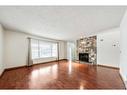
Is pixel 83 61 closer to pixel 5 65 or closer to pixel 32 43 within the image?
pixel 32 43

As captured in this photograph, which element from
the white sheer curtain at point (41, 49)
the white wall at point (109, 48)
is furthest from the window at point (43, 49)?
the white wall at point (109, 48)

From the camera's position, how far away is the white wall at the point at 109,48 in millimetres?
6470

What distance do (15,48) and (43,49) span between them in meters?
2.76

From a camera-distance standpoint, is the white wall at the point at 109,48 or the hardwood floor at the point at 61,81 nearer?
the hardwood floor at the point at 61,81

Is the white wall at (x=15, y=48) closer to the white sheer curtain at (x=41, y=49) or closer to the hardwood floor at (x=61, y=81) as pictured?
the white sheer curtain at (x=41, y=49)

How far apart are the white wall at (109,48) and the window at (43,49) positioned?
3.86 metres

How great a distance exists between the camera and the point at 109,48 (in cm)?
688

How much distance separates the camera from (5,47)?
18.7 ft

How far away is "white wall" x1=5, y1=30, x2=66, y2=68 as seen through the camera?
5859 millimetres

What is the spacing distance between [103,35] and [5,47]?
5.61m

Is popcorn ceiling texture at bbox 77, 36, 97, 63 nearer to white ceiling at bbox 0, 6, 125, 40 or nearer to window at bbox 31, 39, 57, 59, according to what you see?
window at bbox 31, 39, 57, 59

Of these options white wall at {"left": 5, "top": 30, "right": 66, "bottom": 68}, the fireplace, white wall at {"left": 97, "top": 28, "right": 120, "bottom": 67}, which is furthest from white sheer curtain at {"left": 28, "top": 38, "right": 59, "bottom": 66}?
white wall at {"left": 97, "top": 28, "right": 120, "bottom": 67}

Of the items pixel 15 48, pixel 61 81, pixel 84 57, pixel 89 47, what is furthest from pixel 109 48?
pixel 15 48
